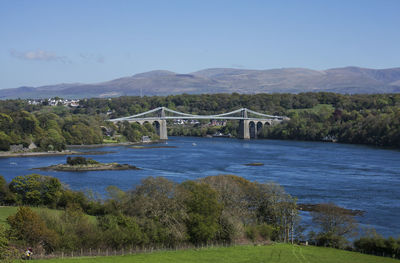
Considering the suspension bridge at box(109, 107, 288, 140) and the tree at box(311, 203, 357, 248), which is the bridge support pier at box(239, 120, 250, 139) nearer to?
the suspension bridge at box(109, 107, 288, 140)

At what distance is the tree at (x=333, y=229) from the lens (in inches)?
518

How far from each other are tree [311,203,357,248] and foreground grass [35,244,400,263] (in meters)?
0.49

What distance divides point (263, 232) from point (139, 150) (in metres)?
28.4

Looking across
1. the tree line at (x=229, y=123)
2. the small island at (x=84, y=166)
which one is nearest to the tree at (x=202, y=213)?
the small island at (x=84, y=166)

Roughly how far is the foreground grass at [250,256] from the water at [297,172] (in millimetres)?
2853

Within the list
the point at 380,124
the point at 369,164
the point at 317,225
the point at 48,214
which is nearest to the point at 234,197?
the point at 317,225

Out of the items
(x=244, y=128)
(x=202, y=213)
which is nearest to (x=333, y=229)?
(x=202, y=213)

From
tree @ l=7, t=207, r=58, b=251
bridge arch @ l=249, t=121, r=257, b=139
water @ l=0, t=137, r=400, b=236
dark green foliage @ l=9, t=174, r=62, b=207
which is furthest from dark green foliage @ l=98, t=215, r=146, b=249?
bridge arch @ l=249, t=121, r=257, b=139

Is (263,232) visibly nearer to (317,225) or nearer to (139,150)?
(317,225)

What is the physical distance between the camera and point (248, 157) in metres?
34.1

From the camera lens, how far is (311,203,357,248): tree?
518 inches

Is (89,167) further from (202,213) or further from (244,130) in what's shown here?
(244,130)

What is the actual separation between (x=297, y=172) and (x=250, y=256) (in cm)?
1484

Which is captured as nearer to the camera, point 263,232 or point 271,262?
point 271,262
